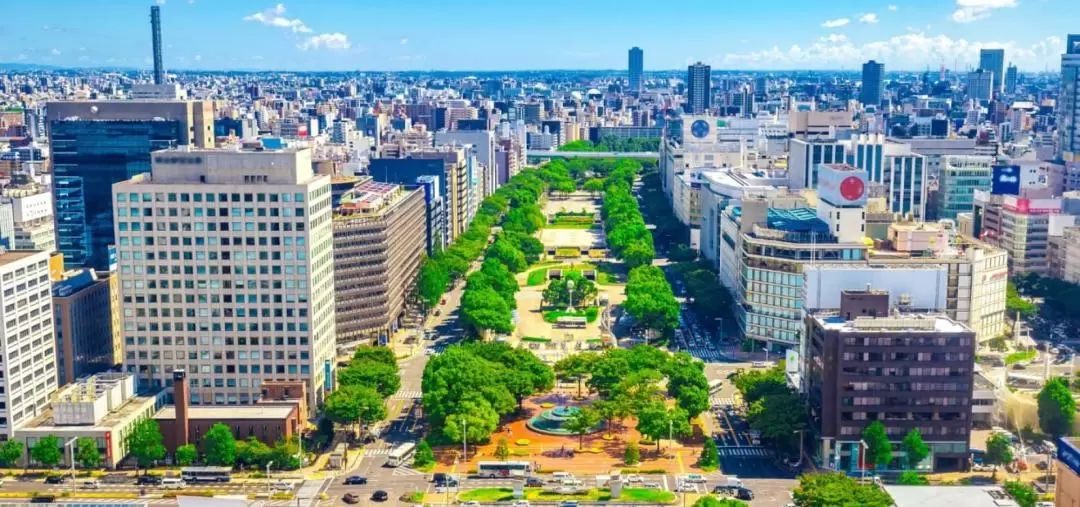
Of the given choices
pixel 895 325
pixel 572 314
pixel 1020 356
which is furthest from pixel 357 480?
pixel 1020 356

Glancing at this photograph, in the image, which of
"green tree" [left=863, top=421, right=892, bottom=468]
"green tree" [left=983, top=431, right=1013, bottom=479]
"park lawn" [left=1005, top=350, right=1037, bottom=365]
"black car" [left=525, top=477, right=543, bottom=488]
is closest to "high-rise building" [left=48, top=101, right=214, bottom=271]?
"black car" [left=525, top=477, right=543, bottom=488]

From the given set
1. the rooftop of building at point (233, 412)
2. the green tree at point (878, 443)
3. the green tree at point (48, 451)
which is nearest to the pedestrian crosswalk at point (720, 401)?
the green tree at point (878, 443)

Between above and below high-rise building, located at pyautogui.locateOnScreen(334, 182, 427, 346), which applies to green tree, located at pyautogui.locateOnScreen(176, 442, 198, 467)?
below

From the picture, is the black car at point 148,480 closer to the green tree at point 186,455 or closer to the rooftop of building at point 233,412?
the green tree at point 186,455

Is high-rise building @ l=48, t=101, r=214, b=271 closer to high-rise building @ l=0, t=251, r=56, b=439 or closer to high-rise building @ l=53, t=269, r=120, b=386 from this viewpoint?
high-rise building @ l=53, t=269, r=120, b=386

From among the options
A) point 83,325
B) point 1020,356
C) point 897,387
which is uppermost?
point 83,325

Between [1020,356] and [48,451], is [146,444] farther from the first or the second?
[1020,356]
